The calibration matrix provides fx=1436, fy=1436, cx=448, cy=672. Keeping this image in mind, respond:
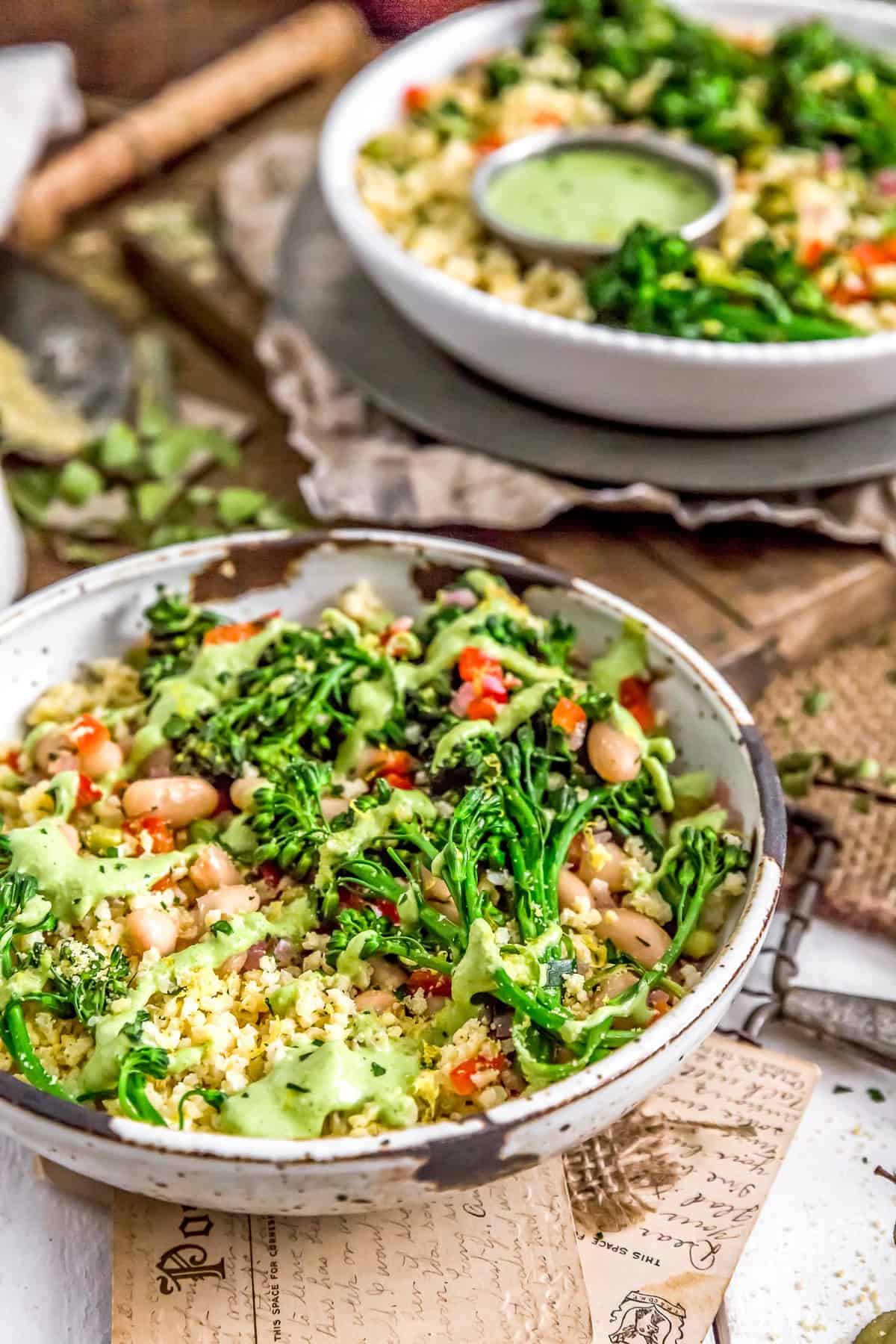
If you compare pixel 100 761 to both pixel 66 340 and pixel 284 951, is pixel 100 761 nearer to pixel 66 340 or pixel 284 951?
pixel 284 951

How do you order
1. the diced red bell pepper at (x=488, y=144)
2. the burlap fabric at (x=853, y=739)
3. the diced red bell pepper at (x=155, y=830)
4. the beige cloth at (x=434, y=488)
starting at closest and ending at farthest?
the diced red bell pepper at (x=155, y=830)
the burlap fabric at (x=853, y=739)
the beige cloth at (x=434, y=488)
the diced red bell pepper at (x=488, y=144)

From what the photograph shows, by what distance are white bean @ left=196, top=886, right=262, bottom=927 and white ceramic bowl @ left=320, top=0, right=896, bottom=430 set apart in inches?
51.0

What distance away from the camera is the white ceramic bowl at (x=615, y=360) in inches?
101

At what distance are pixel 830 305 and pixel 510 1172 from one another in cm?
196

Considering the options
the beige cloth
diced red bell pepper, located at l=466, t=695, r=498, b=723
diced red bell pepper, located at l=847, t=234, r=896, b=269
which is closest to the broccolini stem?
diced red bell pepper, located at l=466, t=695, r=498, b=723

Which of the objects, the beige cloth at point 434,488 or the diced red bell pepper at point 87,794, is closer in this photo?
the diced red bell pepper at point 87,794

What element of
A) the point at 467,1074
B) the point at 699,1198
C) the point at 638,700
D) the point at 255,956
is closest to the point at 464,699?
the point at 638,700

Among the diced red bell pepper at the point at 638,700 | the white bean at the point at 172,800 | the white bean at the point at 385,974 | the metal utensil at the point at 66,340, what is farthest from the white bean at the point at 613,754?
the metal utensil at the point at 66,340

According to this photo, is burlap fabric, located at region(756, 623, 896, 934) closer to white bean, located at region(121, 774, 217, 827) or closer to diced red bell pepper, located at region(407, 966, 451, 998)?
diced red bell pepper, located at region(407, 966, 451, 998)

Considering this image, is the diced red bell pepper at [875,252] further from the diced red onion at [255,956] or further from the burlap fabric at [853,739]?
the diced red onion at [255,956]

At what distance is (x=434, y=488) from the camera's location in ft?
9.28

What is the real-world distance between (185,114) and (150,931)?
2.83 metres

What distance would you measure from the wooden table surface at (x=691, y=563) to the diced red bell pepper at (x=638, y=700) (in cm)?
44

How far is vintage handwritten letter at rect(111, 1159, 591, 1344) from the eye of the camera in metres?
1.67
